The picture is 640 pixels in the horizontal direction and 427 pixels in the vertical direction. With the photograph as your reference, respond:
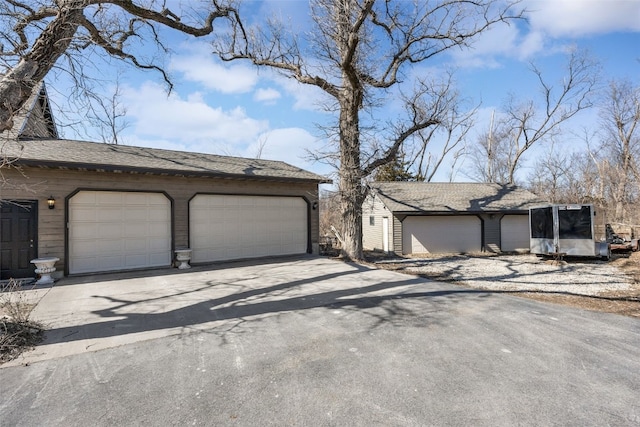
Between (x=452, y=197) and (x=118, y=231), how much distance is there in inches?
599

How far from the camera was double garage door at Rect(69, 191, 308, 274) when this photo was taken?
8.71 meters

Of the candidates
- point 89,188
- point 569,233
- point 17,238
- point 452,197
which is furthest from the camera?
point 452,197

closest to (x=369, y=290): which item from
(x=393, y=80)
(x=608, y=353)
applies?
(x=608, y=353)

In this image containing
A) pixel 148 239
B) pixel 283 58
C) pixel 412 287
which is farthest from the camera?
pixel 283 58

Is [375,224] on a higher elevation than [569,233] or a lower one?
higher

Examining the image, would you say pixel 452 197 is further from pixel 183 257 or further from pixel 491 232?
pixel 183 257

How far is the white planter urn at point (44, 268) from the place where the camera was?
7.55m

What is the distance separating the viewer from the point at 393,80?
11562 mm

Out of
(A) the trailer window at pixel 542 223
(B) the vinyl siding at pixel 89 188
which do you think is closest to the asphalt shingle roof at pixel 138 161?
(B) the vinyl siding at pixel 89 188

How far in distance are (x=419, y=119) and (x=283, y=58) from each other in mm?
5706

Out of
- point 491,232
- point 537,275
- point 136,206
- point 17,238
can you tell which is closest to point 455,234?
point 491,232

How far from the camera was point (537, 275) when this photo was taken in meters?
9.63

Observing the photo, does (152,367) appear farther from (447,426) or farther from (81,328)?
(447,426)

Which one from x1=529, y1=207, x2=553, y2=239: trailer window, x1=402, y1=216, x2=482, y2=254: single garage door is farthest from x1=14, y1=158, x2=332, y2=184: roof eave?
x1=529, y1=207, x2=553, y2=239: trailer window
